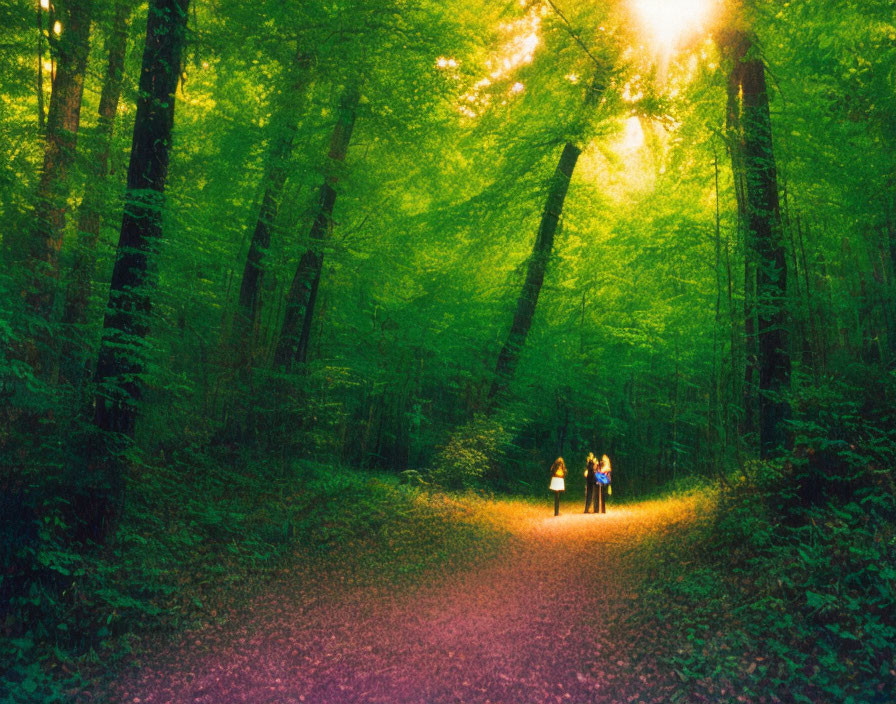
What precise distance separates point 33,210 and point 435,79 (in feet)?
25.9

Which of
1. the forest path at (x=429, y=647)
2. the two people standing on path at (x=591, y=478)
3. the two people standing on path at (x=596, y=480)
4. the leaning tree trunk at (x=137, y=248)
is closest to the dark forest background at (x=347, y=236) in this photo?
the leaning tree trunk at (x=137, y=248)

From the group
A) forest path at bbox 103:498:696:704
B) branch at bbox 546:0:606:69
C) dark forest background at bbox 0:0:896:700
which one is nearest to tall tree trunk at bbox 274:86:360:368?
dark forest background at bbox 0:0:896:700

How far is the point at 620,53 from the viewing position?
9898 millimetres

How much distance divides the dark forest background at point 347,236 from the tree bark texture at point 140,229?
33 millimetres

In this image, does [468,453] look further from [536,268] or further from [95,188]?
[95,188]

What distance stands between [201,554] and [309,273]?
24.4 ft

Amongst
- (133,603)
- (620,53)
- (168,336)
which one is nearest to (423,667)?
(133,603)

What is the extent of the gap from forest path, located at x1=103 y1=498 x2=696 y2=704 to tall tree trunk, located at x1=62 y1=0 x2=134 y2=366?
15.7 feet

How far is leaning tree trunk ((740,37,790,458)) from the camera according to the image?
26.5ft

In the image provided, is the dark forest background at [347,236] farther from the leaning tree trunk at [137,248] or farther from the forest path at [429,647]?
the forest path at [429,647]

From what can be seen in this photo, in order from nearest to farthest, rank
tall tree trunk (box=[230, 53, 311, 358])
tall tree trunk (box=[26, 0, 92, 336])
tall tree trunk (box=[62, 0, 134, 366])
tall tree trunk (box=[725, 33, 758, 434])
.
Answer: tall tree trunk (box=[26, 0, 92, 336]) → tall tree trunk (box=[62, 0, 134, 366]) → tall tree trunk (box=[725, 33, 758, 434]) → tall tree trunk (box=[230, 53, 311, 358])

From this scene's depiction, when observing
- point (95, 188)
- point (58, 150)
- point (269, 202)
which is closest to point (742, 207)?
point (95, 188)

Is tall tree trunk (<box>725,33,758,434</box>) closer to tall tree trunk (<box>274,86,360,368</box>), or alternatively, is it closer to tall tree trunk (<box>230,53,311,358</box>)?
tall tree trunk (<box>230,53,311,358</box>)

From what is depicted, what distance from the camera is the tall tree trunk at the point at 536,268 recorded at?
51.1ft
